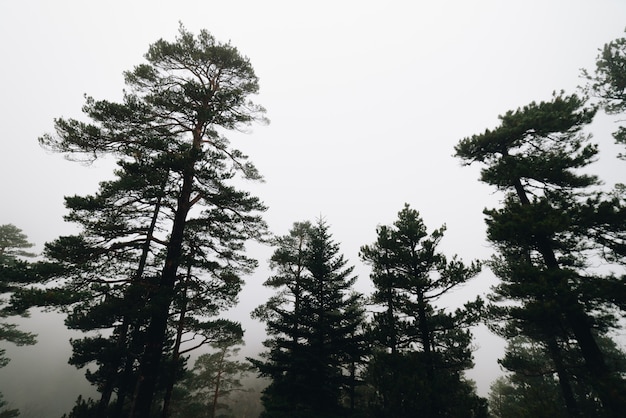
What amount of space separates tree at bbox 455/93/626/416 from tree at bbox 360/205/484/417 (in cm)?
235

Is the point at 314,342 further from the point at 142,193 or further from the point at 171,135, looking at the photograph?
the point at 171,135

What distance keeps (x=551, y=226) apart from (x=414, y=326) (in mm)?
6966

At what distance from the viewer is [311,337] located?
43.3 ft

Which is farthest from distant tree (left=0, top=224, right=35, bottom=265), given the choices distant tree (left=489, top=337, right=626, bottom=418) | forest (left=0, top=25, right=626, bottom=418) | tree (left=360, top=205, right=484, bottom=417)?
distant tree (left=489, top=337, right=626, bottom=418)

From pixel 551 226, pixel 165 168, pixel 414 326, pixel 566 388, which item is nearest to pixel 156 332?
pixel 165 168

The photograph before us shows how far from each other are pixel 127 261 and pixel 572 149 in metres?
21.3

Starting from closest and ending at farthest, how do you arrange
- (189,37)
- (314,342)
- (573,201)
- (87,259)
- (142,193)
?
1. (87,259)
2. (142,193)
3. (573,201)
4. (189,37)
5. (314,342)

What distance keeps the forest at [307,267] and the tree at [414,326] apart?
0.07 m

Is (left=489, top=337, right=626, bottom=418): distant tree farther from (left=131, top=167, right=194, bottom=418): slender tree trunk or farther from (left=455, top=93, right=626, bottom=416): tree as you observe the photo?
(left=131, top=167, right=194, bottom=418): slender tree trunk

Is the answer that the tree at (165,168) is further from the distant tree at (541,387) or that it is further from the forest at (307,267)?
the distant tree at (541,387)

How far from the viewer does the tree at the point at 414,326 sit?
8.49m

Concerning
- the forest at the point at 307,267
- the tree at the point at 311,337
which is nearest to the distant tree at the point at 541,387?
the forest at the point at 307,267

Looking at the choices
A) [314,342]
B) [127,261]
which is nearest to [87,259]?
[127,261]

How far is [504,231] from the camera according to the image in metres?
9.55
